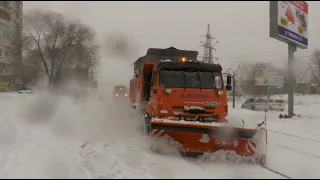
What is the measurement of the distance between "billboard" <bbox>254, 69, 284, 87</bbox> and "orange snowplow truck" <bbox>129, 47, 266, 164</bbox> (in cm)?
3162

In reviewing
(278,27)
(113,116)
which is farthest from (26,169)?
(278,27)

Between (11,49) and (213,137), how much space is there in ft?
155

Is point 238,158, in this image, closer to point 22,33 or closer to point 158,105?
point 158,105

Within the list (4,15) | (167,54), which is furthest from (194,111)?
(4,15)

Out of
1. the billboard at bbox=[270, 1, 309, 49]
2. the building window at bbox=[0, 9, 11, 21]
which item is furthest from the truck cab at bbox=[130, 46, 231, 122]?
the building window at bbox=[0, 9, 11, 21]

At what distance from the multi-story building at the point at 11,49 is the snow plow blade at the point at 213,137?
136ft

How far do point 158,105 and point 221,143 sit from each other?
2125 millimetres

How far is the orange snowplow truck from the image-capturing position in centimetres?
786

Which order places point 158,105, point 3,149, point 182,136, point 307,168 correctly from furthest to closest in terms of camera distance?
1. point 158,105
2. point 3,149
3. point 182,136
4. point 307,168

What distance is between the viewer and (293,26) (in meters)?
20.4

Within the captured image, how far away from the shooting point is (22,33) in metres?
47.3

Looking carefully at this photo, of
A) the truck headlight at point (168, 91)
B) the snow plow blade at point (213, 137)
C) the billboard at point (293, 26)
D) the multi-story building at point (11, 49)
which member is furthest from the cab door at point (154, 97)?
the multi-story building at point (11, 49)

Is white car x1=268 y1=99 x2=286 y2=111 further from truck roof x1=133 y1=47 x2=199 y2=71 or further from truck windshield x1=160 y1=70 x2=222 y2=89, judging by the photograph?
truck windshield x1=160 y1=70 x2=222 y2=89

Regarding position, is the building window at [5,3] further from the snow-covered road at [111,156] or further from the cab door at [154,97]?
the cab door at [154,97]
